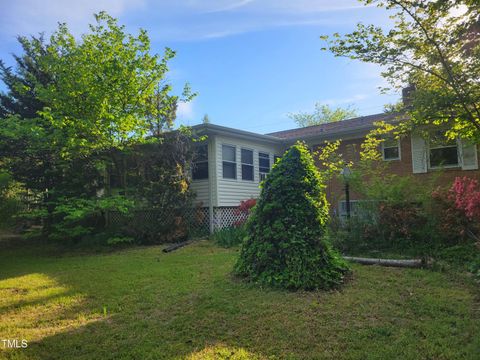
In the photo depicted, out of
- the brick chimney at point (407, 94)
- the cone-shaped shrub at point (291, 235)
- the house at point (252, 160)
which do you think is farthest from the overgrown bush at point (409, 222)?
the house at point (252, 160)

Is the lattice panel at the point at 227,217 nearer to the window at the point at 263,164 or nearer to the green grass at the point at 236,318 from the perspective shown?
the window at the point at 263,164

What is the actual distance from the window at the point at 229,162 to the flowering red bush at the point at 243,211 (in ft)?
4.95

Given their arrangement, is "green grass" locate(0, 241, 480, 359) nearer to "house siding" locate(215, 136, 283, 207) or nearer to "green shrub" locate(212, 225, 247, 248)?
"green shrub" locate(212, 225, 247, 248)

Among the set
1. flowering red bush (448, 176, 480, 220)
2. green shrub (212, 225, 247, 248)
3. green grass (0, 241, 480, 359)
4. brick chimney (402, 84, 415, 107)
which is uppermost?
brick chimney (402, 84, 415, 107)

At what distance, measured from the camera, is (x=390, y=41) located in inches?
238

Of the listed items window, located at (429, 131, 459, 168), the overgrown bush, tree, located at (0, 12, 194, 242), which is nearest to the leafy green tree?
tree, located at (0, 12, 194, 242)

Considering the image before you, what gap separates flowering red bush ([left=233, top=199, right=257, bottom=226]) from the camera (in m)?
12.0

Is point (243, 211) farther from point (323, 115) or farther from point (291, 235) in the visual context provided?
point (323, 115)

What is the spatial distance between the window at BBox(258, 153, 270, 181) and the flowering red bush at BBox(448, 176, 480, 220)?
8161mm

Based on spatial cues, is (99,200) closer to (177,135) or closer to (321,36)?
(177,135)

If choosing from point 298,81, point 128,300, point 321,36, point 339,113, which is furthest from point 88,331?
point 339,113

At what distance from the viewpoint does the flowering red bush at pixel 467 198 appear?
683cm

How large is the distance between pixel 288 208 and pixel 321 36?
327 centimetres

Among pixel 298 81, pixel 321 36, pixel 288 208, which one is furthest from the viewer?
pixel 298 81
